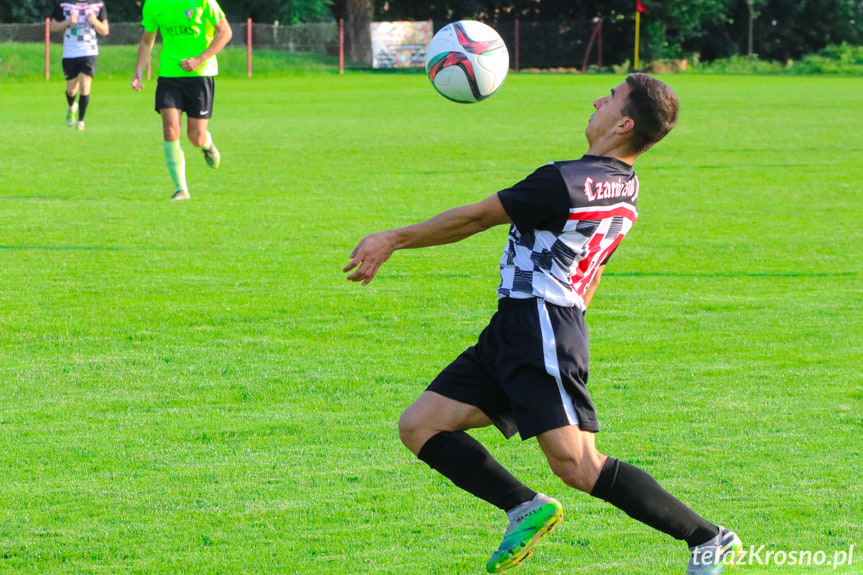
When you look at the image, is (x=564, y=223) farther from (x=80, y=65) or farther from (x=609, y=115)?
(x=80, y=65)

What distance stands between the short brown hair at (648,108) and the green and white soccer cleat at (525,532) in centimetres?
123

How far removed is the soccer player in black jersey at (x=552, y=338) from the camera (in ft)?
12.3

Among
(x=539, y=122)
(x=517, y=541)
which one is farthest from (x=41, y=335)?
(x=539, y=122)

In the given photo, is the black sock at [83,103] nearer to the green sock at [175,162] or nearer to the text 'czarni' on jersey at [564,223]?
the green sock at [175,162]

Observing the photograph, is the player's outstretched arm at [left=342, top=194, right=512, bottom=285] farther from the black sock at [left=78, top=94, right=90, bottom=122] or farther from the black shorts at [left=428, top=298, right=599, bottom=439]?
the black sock at [left=78, top=94, right=90, bottom=122]

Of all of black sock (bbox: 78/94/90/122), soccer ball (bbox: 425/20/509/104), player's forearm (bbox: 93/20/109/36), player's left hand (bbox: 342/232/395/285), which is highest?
player's forearm (bbox: 93/20/109/36)

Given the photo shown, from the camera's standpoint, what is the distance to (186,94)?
12.1 m

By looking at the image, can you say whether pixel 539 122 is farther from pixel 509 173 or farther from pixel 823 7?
pixel 823 7

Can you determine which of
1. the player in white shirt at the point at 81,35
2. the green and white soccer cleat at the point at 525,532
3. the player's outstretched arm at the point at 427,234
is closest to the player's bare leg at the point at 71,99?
the player in white shirt at the point at 81,35

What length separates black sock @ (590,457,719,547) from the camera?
12.5ft

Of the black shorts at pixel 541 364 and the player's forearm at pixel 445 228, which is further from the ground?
the player's forearm at pixel 445 228

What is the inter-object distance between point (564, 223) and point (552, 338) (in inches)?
14.5

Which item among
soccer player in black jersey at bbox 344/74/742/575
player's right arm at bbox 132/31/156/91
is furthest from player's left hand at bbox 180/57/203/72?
soccer player in black jersey at bbox 344/74/742/575

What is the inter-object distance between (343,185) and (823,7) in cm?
5210
